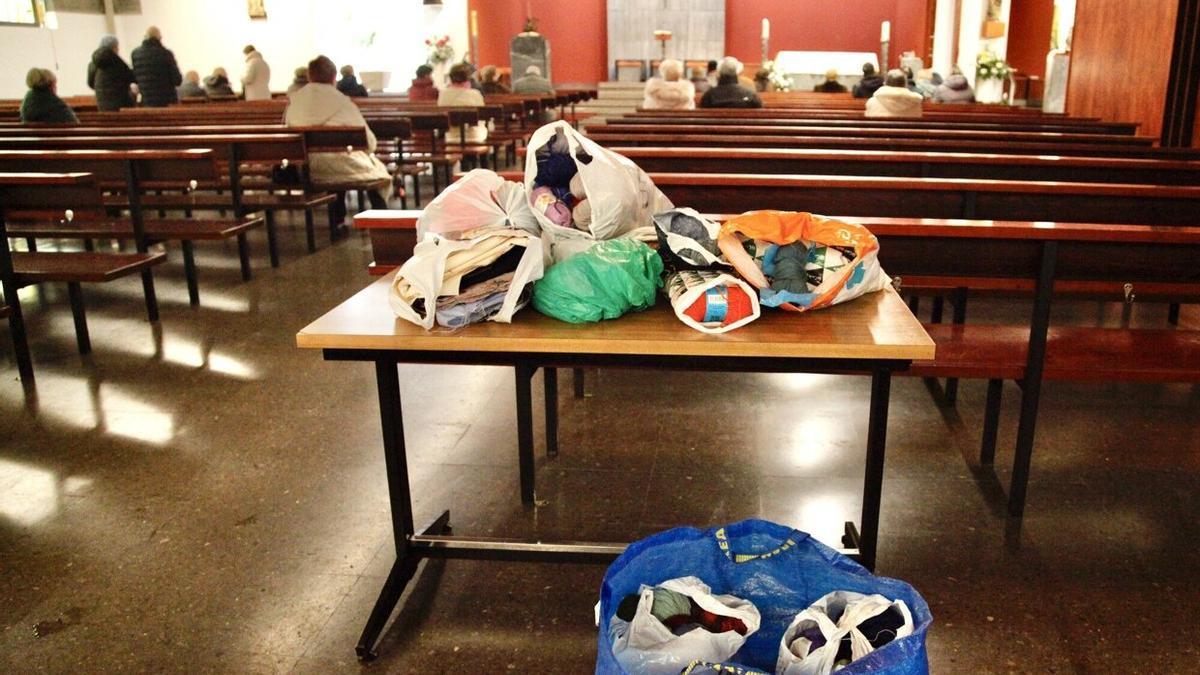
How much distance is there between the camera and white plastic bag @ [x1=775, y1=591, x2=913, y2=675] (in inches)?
52.6

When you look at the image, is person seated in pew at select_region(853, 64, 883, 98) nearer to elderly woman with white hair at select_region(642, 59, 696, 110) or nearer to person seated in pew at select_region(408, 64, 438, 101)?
elderly woman with white hair at select_region(642, 59, 696, 110)

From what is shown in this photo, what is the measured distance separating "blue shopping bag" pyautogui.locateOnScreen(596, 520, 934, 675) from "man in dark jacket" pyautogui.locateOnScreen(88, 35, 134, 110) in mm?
10102

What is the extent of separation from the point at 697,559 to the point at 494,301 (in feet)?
1.99

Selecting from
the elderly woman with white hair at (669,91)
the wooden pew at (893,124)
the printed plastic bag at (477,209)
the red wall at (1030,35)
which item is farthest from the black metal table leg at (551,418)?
the red wall at (1030,35)

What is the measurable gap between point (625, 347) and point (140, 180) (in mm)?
4178

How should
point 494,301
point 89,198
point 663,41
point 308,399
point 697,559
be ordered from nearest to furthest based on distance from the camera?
point 697,559, point 494,301, point 308,399, point 89,198, point 663,41

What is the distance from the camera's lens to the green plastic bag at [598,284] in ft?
5.70

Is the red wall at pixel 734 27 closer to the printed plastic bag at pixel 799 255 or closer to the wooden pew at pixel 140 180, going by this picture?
the wooden pew at pixel 140 180

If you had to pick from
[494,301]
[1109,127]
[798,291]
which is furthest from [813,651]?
[1109,127]

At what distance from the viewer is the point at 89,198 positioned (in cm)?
419

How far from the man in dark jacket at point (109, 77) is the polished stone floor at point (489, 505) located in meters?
6.96

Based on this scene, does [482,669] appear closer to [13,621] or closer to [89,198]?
[13,621]

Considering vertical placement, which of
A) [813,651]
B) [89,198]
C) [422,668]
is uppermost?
[89,198]

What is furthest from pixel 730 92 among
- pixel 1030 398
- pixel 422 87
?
pixel 1030 398
